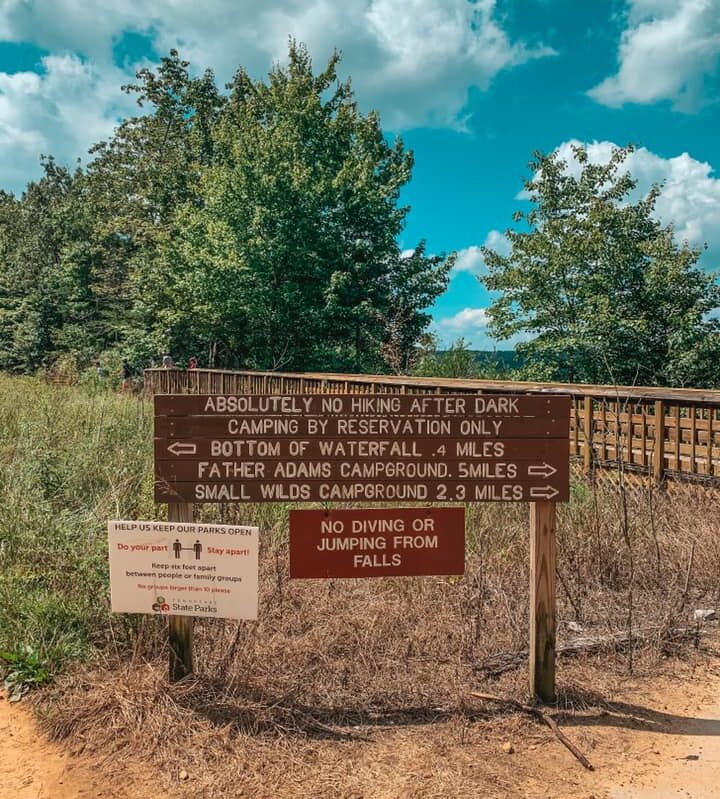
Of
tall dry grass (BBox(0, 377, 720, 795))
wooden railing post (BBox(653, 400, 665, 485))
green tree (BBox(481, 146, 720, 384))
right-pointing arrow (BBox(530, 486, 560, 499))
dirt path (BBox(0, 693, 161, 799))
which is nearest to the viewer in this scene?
dirt path (BBox(0, 693, 161, 799))

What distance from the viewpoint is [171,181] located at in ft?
100

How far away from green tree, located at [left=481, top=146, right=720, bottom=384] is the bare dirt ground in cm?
1529

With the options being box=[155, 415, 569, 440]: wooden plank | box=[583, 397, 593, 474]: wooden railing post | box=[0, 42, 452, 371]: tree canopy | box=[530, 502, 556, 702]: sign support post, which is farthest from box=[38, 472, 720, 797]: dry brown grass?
box=[0, 42, 452, 371]: tree canopy

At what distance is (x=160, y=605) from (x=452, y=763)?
1466 mm

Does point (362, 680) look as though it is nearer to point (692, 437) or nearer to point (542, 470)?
point (542, 470)

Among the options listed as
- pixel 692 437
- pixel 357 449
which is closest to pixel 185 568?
pixel 357 449

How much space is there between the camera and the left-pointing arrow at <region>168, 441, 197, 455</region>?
3070 mm

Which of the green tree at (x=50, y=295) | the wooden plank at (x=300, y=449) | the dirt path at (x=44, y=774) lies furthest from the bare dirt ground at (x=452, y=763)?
the green tree at (x=50, y=295)

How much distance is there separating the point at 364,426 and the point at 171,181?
3048 cm

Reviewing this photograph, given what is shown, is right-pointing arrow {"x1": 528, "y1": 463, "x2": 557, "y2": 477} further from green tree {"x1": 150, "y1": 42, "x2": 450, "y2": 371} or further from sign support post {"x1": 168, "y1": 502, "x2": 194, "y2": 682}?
green tree {"x1": 150, "y1": 42, "x2": 450, "y2": 371}

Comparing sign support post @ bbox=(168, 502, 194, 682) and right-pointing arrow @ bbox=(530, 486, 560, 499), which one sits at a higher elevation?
right-pointing arrow @ bbox=(530, 486, 560, 499)

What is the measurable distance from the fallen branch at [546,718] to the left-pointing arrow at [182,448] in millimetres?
1774

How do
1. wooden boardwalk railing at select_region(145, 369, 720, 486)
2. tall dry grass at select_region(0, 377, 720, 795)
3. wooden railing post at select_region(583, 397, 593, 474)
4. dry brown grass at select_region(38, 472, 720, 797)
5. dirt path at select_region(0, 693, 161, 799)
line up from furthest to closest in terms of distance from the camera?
wooden railing post at select_region(583, 397, 593, 474) → wooden boardwalk railing at select_region(145, 369, 720, 486) → tall dry grass at select_region(0, 377, 720, 795) → dry brown grass at select_region(38, 472, 720, 797) → dirt path at select_region(0, 693, 161, 799)

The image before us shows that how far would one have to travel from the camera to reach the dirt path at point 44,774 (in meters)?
2.62
